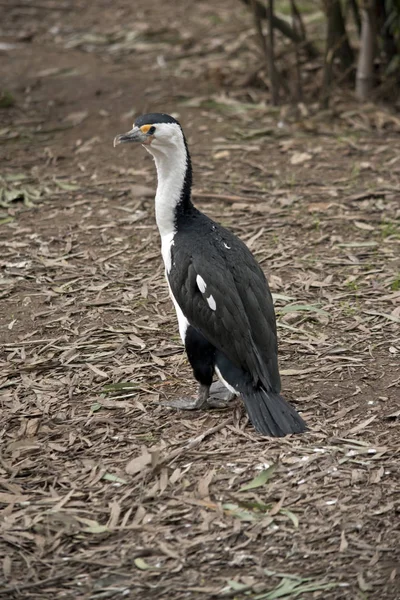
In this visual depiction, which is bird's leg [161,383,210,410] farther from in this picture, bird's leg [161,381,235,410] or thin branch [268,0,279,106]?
thin branch [268,0,279,106]

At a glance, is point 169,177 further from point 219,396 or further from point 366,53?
point 366,53

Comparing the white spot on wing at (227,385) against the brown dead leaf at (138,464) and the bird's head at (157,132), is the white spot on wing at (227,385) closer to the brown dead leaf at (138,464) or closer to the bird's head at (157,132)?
the brown dead leaf at (138,464)

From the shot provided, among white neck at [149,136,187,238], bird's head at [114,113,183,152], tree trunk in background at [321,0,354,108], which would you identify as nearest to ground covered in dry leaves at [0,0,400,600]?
tree trunk in background at [321,0,354,108]

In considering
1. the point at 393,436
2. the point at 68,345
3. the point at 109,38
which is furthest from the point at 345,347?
the point at 109,38

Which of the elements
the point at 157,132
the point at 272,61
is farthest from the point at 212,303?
the point at 272,61

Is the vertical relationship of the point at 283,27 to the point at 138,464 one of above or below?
above

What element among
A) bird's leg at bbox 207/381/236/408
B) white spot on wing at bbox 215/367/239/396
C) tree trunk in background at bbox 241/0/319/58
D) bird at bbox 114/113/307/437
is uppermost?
tree trunk in background at bbox 241/0/319/58

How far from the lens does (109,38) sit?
10.9 meters

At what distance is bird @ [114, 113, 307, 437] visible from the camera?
4590mm

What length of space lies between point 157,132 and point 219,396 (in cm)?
151

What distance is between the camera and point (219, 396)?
5.01 meters

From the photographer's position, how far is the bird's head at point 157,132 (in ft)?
16.7

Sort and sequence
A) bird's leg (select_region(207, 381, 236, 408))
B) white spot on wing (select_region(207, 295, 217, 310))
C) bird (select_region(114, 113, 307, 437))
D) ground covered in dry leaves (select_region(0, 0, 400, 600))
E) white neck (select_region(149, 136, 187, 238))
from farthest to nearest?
1. white neck (select_region(149, 136, 187, 238))
2. bird's leg (select_region(207, 381, 236, 408))
3. white spot on wing (select_region(207, 295, 217, 310))
4. bird (select_region(114, 113, 307, 437))
5. ground covered in dry leaves (select_region(0, 0, 400, 600))

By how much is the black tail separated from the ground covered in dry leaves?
59 millimetres
